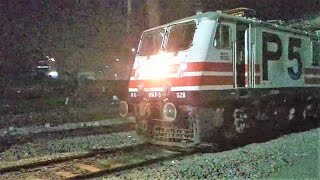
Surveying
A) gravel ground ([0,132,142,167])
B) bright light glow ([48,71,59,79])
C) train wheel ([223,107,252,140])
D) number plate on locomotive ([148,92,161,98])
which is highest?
bright light glow ([48,71,59,79])

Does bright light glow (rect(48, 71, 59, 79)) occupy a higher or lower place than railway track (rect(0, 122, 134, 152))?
higher

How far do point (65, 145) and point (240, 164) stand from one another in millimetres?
4735

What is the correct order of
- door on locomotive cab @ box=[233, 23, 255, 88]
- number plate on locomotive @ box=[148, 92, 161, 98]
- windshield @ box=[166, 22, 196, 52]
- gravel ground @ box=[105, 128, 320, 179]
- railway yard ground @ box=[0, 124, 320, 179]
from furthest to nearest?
door on locomotive cab @ box=[233, 23, 255, 88] → number plate on locomotive @ box=[148, 92, 161, 98] → windshield @ box=[166, 22, 196, 52] → railway yard ground @ box=[0, 124, 320, 179] → gravel ground @ box=[105, 128, 320, 179]

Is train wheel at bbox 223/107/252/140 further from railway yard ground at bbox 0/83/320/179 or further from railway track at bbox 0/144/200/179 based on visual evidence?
railway track at bbox 0/144/200/179

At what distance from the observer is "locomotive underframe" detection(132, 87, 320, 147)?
9930mm

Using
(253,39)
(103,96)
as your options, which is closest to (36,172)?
(253,39)

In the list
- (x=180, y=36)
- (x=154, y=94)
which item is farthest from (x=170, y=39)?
(x=154, y=94)

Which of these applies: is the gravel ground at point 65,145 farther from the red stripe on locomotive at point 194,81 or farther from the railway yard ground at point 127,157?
the red stripe on locomotive at point 194,81

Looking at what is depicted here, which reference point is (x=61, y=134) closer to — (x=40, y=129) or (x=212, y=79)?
(x=40, y=129)

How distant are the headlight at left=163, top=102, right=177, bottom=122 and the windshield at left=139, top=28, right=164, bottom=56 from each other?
72.2 inches

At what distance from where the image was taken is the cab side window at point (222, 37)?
10062 millimetres

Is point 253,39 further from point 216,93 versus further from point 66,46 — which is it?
point 66,46

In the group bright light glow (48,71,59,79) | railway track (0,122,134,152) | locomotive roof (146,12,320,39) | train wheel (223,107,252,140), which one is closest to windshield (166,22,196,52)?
locomotive roof (146,12,320,39)

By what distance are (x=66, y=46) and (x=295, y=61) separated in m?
22.6
